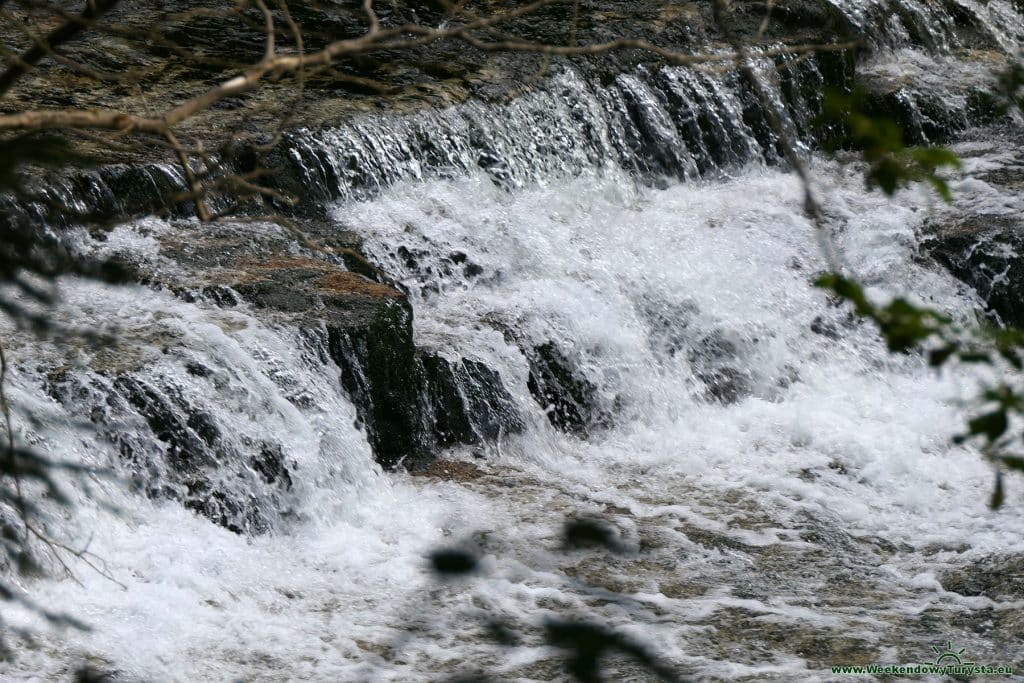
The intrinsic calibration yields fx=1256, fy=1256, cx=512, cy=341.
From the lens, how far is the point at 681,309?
26.4ft

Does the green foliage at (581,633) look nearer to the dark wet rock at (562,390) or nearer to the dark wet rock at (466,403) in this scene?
the dark wet rock at (466,403)

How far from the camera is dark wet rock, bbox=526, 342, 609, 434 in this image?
713 cm

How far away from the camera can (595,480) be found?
6508mm

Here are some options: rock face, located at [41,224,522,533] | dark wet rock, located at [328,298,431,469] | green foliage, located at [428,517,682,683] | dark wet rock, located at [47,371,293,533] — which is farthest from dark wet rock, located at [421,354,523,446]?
green foliage, located at [428,517,682,683]

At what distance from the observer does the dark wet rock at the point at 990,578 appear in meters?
5.50

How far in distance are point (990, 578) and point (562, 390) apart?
257 centimetres

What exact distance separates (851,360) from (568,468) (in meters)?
2.48

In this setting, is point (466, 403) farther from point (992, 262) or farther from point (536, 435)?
point (992, 262)

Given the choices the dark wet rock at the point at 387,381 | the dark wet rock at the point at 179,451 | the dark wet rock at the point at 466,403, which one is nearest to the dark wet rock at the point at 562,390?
the dark wet rock at the point at 466,403

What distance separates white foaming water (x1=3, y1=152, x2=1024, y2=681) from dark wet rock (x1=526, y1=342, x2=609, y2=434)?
0.29 feet

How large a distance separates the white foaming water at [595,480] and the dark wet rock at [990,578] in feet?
0.27

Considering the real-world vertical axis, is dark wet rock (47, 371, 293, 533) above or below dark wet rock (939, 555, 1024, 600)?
below

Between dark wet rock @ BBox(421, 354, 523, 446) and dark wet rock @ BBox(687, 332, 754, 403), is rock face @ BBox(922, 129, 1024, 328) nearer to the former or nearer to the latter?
dark wet rock @ BBox(687, 332, 754, 403)

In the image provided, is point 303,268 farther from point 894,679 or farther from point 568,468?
point 894,679
